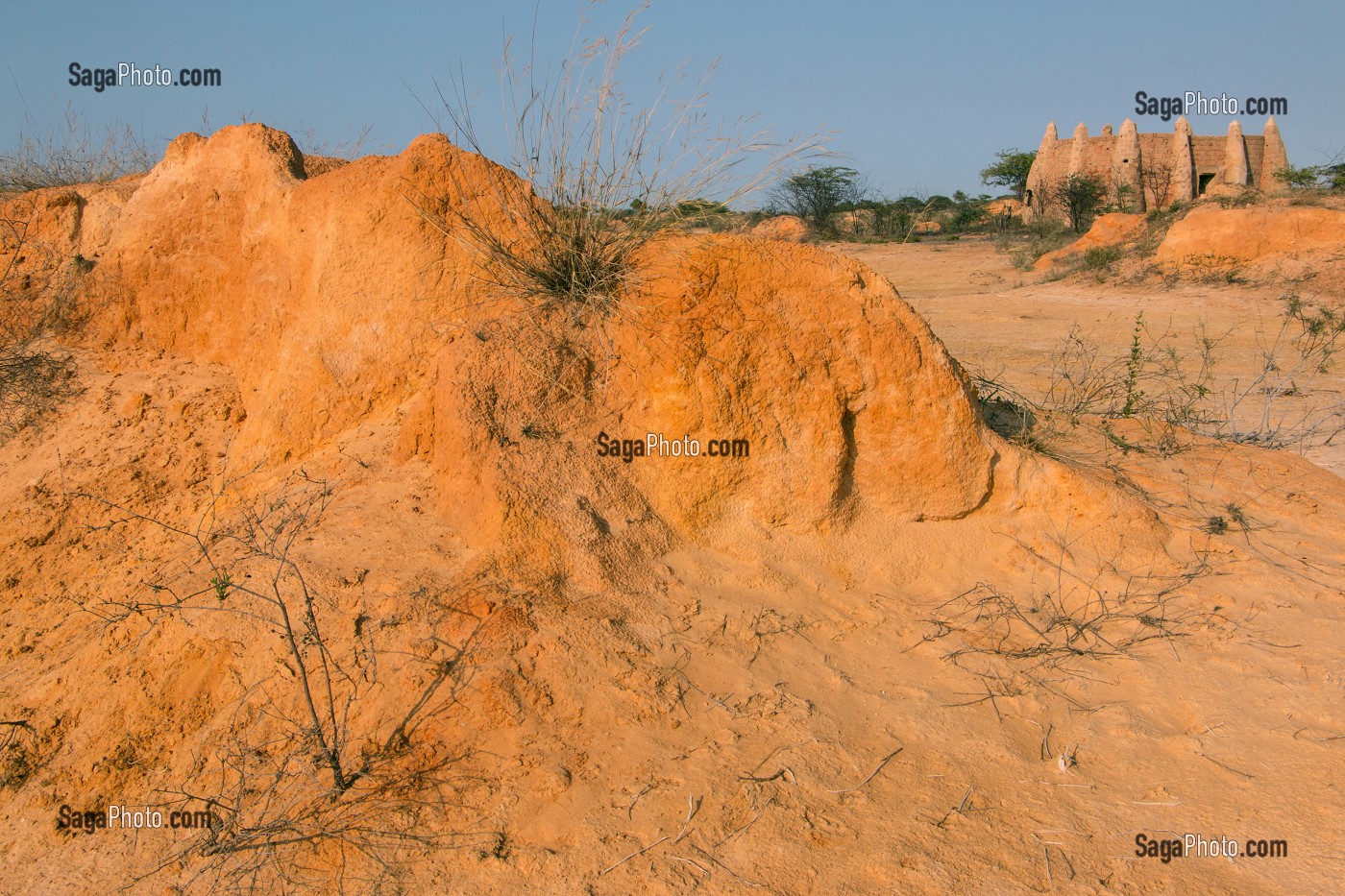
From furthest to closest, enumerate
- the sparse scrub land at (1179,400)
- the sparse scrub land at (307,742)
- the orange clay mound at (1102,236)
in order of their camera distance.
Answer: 1. the orange clay mound at (1102,236)
2. the sparse scrub land at (1179,400)
3. the sparse scrub land at (307,742)

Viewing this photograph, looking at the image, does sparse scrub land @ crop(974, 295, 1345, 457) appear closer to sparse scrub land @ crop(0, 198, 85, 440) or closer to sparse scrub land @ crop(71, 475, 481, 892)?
sparse scrub land @ crop(71, 475, 481, 892)

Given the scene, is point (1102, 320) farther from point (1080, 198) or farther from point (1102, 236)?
point (1080, 198)

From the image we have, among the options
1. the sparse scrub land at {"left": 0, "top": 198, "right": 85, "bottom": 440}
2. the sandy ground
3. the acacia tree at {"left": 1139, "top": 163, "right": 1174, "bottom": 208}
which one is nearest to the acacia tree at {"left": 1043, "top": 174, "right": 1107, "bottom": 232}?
the acacia tree at {"left": 1139, "top": 163, "right": 1174, "bottom": 208}

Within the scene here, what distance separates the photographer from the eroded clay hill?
242 cm

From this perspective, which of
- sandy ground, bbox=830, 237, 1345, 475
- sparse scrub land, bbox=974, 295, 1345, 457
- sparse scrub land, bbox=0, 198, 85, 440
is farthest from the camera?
sandy ground, bbox=830, 237, 1345, 475

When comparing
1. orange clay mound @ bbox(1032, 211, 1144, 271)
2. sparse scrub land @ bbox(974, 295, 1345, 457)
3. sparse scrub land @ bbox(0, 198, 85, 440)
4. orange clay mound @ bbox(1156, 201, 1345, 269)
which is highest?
orange clay mound @ bbox(1032, 211, 1144, 271)

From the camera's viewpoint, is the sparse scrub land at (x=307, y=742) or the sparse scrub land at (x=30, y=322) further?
the sparse scrub land at (x=30, y=322)

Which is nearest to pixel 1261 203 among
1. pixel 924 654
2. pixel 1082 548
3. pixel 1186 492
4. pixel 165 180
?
pixel 1186 492

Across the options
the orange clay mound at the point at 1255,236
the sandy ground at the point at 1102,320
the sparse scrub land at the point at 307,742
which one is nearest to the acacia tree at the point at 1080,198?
the sandy ground at the point at 1102,320

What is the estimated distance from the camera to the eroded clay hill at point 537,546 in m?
2.42

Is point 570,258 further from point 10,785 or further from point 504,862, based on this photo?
point 10,785

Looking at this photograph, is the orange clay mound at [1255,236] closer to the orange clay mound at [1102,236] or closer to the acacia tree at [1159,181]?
the orange clay mound at [1102,236]

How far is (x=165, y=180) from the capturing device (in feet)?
14.0

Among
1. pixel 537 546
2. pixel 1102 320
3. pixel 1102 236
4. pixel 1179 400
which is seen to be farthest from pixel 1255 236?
pixel 537 546
